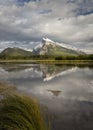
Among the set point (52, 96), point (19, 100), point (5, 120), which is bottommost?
point (52, 96)

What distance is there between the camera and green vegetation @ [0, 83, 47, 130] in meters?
5.25

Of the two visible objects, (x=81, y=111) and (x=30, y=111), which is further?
(x=81, y=111)

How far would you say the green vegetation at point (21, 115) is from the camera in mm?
5250

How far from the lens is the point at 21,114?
5434 mm

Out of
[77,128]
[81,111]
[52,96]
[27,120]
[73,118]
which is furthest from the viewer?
[52,96]

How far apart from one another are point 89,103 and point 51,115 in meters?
4.53

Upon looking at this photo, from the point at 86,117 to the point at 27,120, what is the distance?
7.72 meters

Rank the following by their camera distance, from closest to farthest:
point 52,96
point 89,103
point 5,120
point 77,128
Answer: point 5,120 < point 77,128 < point 89,103 < point 52,96

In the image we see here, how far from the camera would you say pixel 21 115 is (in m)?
5.40

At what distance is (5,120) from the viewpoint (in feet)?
18.5

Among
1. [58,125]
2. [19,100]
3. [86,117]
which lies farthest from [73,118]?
[19,100]

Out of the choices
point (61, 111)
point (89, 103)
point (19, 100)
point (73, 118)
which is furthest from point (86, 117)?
point (19, 100)

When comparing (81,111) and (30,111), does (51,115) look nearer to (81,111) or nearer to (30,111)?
(81,111)

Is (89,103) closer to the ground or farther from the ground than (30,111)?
closer to the ground
